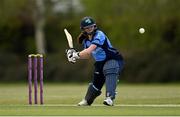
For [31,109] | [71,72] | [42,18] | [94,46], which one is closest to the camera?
[31,109]

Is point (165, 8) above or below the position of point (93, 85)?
above

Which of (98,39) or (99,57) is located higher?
(98,39)

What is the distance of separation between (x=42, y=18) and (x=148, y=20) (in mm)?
7890

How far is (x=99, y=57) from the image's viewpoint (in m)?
17.2

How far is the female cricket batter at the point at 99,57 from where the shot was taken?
1678cm

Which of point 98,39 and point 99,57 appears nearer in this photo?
point 98,39

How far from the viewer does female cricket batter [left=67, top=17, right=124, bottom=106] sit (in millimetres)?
16781

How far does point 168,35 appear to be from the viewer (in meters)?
47.3

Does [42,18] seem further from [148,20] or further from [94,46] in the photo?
[94,46]

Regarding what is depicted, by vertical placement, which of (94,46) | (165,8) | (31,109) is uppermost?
(165,8)

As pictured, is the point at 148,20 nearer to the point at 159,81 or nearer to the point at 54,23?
the point at 159,81

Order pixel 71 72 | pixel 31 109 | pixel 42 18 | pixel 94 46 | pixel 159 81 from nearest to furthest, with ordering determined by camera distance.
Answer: pixel 31 109 < pixel 94 46 < pixel 159 81 < pixel 71 72 < pixel 42 18

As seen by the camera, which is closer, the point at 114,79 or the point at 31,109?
the point at 31,109

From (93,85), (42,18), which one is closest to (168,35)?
(42,18)
